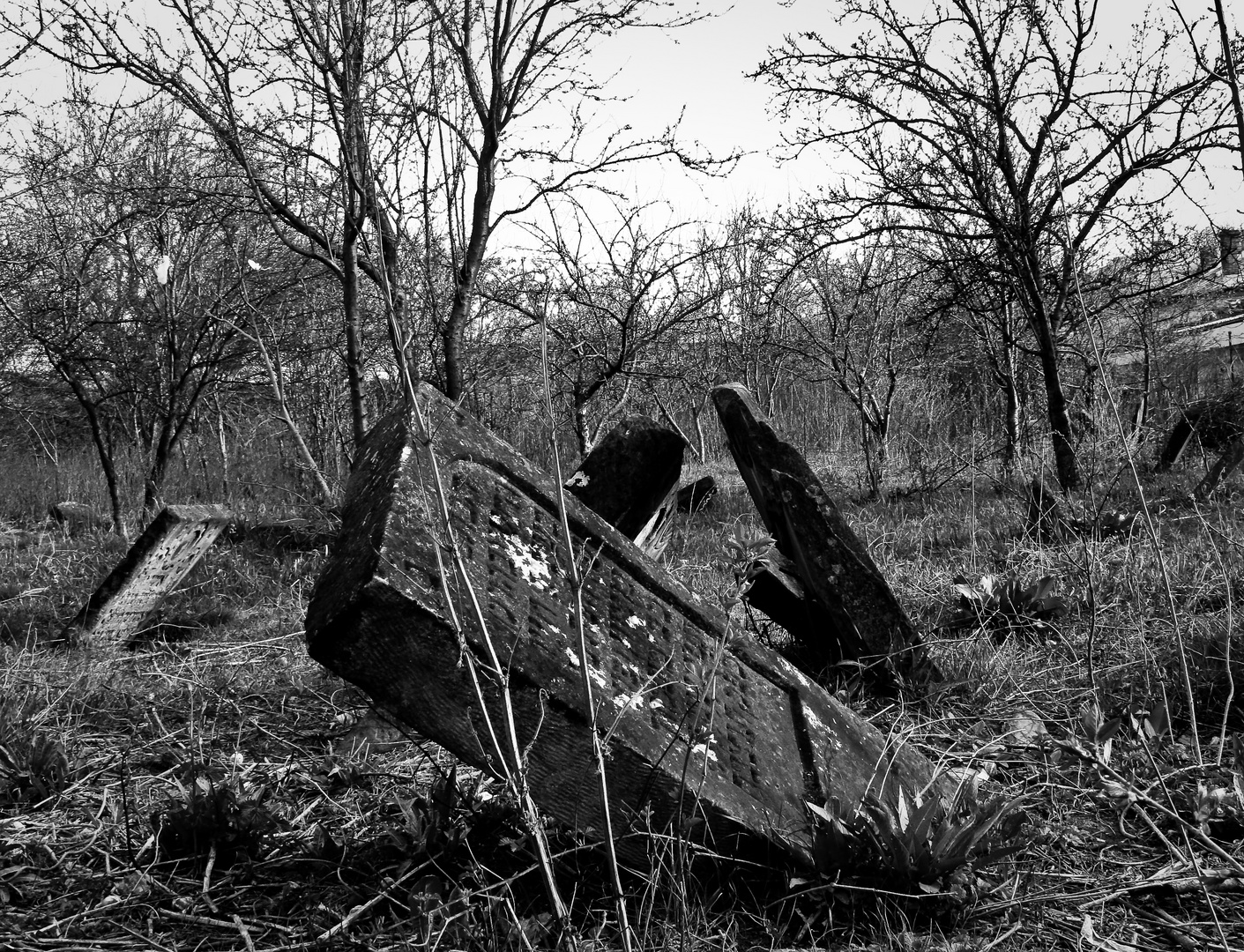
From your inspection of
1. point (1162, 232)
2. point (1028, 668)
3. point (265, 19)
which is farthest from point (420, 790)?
point (1162, 232)

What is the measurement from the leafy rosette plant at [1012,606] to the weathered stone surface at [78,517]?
7.98 meters

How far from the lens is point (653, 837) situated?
1.98 meters

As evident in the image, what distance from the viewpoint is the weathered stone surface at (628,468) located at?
174 inches

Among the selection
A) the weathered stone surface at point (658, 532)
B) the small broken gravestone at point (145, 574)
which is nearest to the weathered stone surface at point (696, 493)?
the weathered stone surface at point (658, 532)

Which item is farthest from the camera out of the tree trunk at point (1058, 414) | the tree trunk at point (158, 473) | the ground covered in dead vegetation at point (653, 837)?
the tree trunk at point (158, 473)

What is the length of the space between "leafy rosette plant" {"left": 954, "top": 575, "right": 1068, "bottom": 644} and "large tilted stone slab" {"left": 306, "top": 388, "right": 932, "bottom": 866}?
1725 mm

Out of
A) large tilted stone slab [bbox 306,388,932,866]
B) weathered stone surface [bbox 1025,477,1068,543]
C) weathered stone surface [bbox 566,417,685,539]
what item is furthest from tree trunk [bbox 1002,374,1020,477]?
large tilted stone slab [bbox 306,388,932,866]

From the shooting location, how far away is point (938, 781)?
2596 millimetres

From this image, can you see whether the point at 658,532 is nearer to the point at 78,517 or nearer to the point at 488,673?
the point at 488,673

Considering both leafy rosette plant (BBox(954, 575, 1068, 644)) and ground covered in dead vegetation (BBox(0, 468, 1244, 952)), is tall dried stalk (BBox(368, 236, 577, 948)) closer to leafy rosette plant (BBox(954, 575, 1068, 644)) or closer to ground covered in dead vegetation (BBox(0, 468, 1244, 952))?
ground covered in dead vegetation (BBox(0, 468, 1244, 952))

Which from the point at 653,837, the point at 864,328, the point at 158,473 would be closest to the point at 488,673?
the point at 653,837

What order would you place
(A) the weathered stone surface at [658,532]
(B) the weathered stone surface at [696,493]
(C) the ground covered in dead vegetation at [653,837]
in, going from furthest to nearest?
(B) the weathered stone surface at [696,493] < (A) the weathered stone surface at [658,532] < (C) the ground covered in dead vegetation at [653,837]

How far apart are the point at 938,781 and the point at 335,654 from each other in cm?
178

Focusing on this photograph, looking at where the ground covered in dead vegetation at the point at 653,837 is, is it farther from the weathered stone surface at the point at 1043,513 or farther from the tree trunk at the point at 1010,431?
the tree trunk at the point at 1010,431
